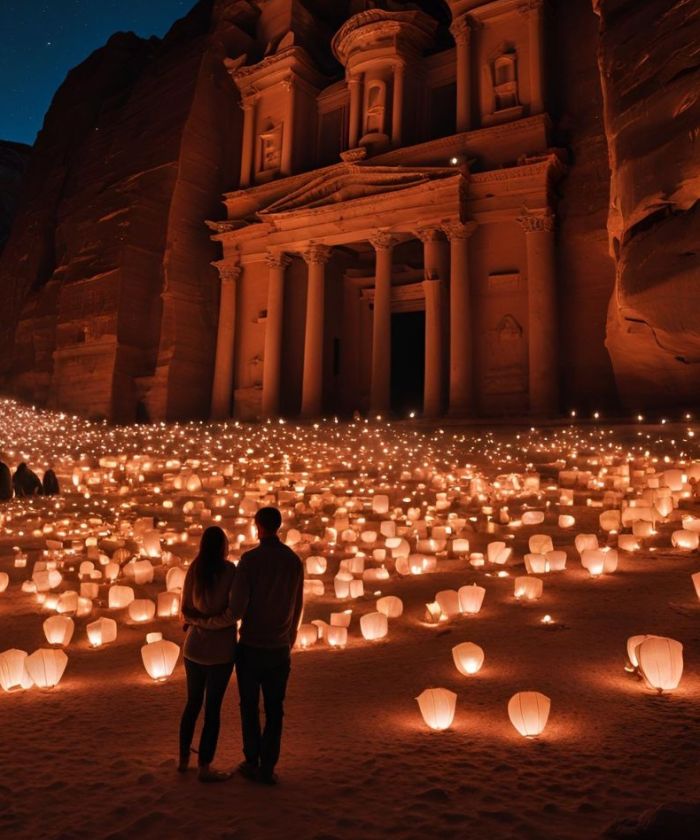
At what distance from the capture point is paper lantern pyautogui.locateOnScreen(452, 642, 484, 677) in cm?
472

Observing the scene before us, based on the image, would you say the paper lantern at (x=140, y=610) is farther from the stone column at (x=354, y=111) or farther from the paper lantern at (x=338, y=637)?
the stone column at (x=354, y=111)

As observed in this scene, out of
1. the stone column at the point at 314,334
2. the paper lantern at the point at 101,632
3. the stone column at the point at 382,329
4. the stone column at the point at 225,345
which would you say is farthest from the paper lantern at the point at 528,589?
the stone column at the point at 225,345

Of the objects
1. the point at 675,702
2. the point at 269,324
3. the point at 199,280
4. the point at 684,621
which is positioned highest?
the point at 199,280

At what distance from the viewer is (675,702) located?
13.6ft

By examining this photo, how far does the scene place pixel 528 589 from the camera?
6230mm

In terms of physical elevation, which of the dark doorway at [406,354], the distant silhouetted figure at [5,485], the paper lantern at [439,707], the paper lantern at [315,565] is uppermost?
the dark doorway at [406,354]

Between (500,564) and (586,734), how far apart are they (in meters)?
3.52

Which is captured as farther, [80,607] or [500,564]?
[500,564]

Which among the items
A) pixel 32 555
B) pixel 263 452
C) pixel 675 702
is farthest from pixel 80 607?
pixel 263 452

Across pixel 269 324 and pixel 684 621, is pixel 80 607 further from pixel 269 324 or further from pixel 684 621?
pixel 269 324

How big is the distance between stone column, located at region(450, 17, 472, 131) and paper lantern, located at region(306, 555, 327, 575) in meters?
21.7

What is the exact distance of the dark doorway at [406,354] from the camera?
3044 cm

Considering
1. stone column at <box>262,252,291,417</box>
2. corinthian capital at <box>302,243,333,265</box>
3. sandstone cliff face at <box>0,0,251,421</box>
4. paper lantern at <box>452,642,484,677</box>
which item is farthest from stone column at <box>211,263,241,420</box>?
paper lantern at <box>452,642,484,677</box>

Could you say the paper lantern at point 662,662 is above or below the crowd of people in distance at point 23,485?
below
